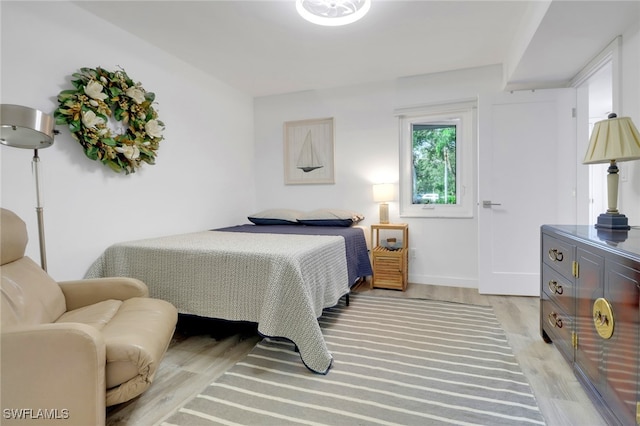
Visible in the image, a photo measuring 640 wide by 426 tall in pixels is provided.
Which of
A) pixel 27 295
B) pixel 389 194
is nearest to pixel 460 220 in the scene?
pixel 389 194

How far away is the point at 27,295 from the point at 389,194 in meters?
3.02

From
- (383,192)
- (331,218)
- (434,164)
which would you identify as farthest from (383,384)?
(434,164)

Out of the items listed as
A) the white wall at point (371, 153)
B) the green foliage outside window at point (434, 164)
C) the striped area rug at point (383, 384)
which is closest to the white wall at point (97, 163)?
the white wall at point (371, 153)

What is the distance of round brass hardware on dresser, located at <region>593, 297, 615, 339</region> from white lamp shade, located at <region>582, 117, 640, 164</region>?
0.85 metres

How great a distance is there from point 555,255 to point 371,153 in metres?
2.29

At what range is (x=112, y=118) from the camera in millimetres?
2459

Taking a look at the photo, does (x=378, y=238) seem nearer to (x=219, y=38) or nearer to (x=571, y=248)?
(x=571, y=248)

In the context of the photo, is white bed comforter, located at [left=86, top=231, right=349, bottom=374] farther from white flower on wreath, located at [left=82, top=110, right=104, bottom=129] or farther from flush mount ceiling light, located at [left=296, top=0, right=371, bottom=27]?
flush mount ceiling light, located at [left=296, top=0, right=371, bottom=27]

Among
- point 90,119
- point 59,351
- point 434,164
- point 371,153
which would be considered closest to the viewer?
point 59,351

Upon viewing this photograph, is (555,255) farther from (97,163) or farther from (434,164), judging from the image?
(97,163)

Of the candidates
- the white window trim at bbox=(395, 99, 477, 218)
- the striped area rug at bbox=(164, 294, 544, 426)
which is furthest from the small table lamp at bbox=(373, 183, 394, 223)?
the striped area rug at bbox=(164, 294, 544, 426)

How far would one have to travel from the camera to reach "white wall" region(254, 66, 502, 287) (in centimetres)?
343

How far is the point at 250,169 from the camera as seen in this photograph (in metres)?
4.30

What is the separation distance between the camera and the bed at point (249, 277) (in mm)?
1793
